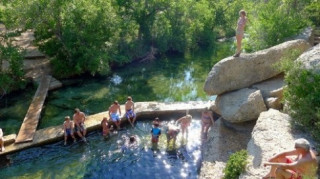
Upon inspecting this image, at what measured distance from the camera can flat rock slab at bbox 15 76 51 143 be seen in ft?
53.4

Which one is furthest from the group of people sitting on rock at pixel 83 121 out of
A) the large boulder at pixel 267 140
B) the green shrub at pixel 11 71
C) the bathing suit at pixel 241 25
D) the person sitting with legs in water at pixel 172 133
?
the large boulder at pixel 267 140

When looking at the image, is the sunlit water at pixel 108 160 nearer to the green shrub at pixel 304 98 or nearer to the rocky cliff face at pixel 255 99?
the rocky cliff face at pixel 255 99

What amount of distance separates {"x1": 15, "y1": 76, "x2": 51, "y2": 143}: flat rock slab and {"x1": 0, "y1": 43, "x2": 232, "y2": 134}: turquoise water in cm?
49

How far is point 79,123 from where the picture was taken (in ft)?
54.0

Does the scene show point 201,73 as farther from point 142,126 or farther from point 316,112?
point 316,112

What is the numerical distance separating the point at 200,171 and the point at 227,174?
252 cm

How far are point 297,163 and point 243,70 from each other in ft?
27.4

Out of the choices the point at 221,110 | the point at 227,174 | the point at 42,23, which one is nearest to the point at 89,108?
the point at 42,23

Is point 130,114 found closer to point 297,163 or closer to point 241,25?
point 241,25

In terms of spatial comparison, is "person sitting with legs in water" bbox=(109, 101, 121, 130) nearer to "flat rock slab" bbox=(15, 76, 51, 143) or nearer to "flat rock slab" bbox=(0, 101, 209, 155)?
"flat rock slab" bbox=(0, 101, 209, 155)

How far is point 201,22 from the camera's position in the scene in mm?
34500

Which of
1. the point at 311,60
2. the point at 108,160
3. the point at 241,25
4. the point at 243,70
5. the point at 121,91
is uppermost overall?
the point at 241,25

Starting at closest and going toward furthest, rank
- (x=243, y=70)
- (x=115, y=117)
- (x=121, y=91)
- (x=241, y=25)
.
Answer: (x=241, y=25), (x=243, y=70), (x=115, y=117), (x=121, y=91)

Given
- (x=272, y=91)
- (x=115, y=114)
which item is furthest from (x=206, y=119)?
(x=115, y=114)
